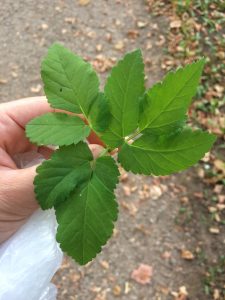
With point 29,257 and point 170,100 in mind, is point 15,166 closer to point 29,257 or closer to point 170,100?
point 29,257

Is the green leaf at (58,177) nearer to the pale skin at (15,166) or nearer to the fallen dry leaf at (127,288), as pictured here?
the pale skin at (15,166)

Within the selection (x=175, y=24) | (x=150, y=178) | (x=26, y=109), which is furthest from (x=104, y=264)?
(x=175, y=24)

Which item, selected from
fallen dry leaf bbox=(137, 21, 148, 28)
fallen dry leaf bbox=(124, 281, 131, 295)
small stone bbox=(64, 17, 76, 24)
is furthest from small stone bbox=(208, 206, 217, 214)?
small stone bbox=(64, 17, 76, 24)

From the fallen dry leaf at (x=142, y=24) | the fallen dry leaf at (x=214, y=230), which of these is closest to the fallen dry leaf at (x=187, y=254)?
the fallen dry leaf at (x=214, y=230)

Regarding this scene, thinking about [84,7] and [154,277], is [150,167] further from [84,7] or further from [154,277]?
[84,7]

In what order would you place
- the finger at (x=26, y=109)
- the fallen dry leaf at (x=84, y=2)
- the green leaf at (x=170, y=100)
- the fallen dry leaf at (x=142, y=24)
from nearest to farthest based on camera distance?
the green leaf at (x=170, y=100) → the finger at (x=26, y=109) → the fallen dry leaf at (x=142, y=24) → the fallen dry leaf at (x=84, y=2)

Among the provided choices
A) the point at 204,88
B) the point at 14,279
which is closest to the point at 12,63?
the point at 204,88
